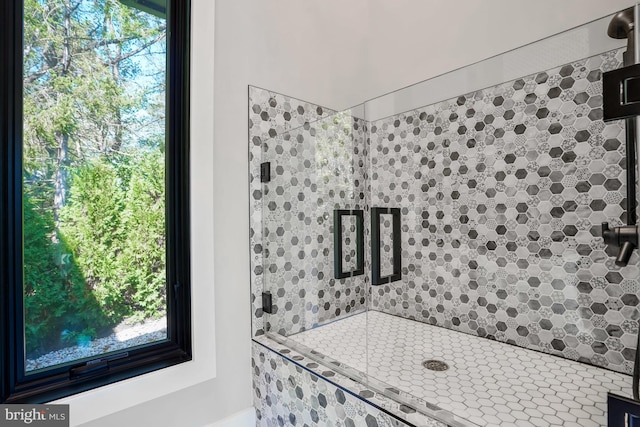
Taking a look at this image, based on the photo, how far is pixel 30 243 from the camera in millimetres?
1182

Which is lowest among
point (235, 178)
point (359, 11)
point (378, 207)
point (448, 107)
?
point (378, 207)

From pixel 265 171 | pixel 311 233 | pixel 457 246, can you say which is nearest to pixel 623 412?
pixel 457 246

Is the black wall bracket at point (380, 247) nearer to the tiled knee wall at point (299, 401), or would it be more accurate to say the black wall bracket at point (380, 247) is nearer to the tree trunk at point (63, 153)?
Result: the tiled knee wall at point (299, 401)

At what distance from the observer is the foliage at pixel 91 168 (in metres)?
1.20

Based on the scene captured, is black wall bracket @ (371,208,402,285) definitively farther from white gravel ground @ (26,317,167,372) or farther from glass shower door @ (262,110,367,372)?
white gravel ground @ (26,317,167,372)

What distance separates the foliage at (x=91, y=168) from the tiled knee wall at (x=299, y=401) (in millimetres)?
601

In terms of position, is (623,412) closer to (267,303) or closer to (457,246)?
(457,246)

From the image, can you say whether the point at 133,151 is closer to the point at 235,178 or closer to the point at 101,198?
the point at 101,198

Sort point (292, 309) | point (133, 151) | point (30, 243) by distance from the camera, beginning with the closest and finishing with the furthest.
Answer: point (30, 243) → point (133, 151) → point (292, 309)

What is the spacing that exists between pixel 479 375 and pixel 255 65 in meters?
1.90

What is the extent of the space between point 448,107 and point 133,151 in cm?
171

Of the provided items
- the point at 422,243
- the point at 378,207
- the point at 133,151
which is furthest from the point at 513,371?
the point at 133,151

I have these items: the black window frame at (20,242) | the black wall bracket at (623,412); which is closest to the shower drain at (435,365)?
the black wall bracket at (623,412)

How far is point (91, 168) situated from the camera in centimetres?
131
